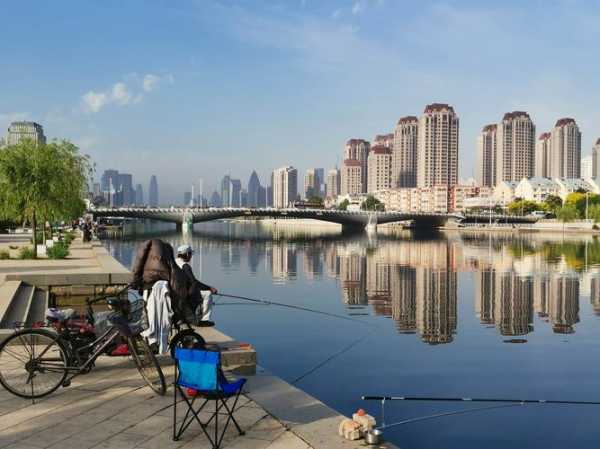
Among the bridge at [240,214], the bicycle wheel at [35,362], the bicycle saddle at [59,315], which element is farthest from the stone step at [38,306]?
the bridge at [240,214]

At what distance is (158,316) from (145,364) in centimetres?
77

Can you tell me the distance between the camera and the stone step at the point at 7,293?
15.0 meters

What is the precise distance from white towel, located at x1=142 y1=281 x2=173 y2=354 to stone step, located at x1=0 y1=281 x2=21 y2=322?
6.81m

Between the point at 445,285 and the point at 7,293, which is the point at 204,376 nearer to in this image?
the point at 7,293

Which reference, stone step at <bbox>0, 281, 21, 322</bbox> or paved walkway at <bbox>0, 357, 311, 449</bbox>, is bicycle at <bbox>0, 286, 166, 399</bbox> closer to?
paved walkway at <bbox>0, 357, 311, 449</bbox>

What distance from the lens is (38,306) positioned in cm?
1911

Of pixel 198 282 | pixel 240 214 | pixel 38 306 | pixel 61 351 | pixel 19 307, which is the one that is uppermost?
pixel 240 214

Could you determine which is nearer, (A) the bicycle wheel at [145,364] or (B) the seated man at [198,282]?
(A) the bicycle wheel at [145,364]

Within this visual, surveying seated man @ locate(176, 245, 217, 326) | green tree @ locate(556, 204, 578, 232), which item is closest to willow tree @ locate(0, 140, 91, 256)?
seated man @ locate(176, 245, 217, 326)

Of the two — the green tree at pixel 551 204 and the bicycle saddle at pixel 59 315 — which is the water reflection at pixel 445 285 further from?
the green tree at pixel 551 204

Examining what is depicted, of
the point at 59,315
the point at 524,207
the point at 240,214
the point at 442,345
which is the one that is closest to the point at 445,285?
the point at 442,345

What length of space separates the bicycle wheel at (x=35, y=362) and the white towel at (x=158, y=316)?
1109mm

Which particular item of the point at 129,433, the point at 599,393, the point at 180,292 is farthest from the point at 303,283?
the point at 129,433

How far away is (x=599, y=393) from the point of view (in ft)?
40.8
